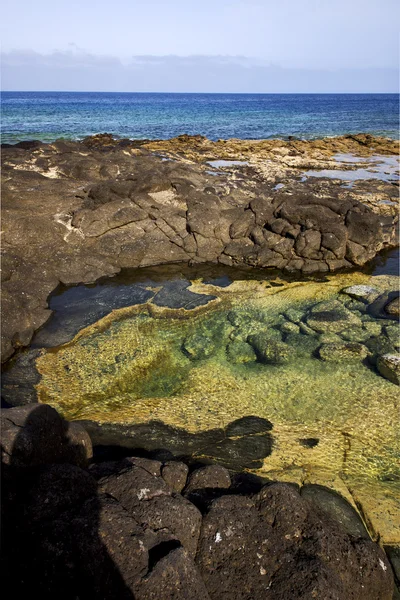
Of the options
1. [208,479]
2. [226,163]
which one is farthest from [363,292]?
[226,163]

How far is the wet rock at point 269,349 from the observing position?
1067cm

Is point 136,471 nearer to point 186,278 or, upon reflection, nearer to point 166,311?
point 166,311

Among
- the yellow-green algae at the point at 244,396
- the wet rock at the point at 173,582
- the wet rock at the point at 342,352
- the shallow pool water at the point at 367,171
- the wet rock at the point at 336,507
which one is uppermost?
the shallow pool water at the point at 367,171

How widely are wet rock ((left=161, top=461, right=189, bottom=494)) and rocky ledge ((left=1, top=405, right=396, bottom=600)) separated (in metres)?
0.03

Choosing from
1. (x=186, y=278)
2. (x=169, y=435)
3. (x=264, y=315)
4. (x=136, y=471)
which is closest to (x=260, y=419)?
(x=169, y=435)

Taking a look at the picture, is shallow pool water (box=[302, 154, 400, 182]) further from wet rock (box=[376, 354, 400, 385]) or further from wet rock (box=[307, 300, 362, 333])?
wet rock (box=[376, 354, 400, 385])

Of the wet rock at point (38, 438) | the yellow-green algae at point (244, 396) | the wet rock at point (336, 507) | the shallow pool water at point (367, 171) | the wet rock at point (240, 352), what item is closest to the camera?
the wet rock at point (38, 438)

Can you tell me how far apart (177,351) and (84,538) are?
6.79 meters

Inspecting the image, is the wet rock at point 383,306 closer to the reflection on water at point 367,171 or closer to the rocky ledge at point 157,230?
the rocky ledge at point 157,230

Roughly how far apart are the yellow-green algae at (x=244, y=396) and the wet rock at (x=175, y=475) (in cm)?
176

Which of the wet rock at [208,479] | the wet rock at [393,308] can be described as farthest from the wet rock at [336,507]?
the wet rock at [393,308]

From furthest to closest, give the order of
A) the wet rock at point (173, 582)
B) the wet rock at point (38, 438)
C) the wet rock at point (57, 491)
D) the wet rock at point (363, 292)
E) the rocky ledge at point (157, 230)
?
1. the rocky ledge at point (157, 230)
2. the wet rock at point (363, 292)
3. the wet rock at point (38, 438)
4. the wet rock at point (57, 491)
5. the wet rock at point (173, 582)

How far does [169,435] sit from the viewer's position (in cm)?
823

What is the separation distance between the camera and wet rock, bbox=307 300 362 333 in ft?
39.4
